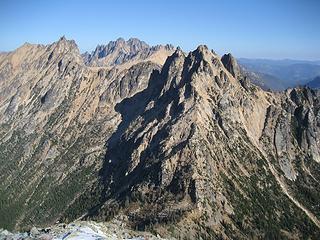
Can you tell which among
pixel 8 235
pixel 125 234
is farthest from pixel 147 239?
pixel 8 235

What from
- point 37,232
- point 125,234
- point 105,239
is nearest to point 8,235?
point 37,232

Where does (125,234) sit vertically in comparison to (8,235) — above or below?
below

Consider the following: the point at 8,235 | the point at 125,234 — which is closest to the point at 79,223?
the point at 125,234

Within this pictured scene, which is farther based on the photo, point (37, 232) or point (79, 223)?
point (79, 223)

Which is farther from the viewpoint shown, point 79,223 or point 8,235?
point 79,223

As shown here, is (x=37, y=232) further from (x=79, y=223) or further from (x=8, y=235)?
(x=79, y=223)

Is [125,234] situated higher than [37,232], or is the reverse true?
[37,232]

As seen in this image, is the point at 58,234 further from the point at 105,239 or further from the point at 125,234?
the point at 125,234

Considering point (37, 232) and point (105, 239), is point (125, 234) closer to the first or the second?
point (105, 239)
